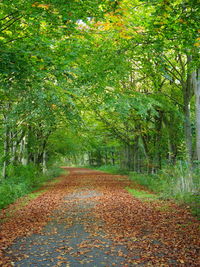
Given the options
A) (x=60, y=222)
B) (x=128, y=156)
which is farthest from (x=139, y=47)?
(x=128, y=156)

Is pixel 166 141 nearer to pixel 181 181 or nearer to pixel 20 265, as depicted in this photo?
pixel 181 181

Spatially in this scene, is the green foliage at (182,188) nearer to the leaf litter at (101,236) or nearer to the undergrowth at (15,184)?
the leaf litter at (101,236)

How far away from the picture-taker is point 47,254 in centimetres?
558

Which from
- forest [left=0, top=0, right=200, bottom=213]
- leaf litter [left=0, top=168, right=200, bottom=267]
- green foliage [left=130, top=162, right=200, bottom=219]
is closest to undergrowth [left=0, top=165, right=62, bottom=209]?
forest [left=0, top=0, right=200, bottom=213]

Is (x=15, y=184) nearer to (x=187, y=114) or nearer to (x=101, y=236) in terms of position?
(x=187, y=114)

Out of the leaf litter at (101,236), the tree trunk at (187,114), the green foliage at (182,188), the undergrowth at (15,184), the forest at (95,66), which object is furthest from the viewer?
the tree trunk at (187,114)

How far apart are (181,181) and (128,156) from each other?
1988 cm

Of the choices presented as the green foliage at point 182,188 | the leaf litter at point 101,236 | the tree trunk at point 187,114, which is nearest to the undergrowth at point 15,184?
the leaf litter at point 101,236

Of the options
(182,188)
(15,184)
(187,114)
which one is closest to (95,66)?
(187,114)

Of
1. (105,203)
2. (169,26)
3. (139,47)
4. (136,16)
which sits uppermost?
(136,16)

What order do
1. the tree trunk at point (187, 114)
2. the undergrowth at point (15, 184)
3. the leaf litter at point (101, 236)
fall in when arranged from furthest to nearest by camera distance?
the tree trunk at point (187, 114) → the undergrowth at point (15, 184) → the leaf litter at point (101, 236)

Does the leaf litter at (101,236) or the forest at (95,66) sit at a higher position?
the forest at (95,66)

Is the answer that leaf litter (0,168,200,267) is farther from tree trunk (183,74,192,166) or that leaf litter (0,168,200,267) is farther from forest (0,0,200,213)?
tree trunk (183,74,192,166)

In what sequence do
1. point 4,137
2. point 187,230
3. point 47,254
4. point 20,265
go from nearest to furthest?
point 20,265
point 47,254
point 187,230
point 4,137
